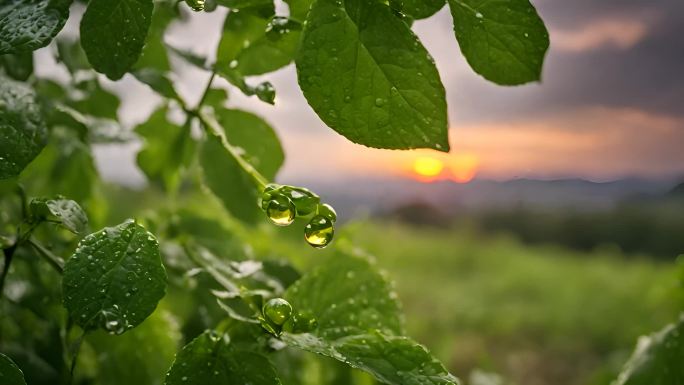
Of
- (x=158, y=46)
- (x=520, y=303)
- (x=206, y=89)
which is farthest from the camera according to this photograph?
(x=520, y=303)

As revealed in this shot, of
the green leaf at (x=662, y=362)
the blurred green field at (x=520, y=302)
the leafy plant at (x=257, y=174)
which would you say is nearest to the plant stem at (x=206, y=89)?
the leafy plant at (x=257, y=174)

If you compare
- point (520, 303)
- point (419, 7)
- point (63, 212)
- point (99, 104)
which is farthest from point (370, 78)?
point (520, 303)

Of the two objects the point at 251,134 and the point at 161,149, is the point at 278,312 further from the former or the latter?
the point at 161,149

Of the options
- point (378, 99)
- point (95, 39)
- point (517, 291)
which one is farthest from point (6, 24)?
point (517, 291)

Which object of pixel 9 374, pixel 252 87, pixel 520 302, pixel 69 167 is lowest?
pixel 520 302

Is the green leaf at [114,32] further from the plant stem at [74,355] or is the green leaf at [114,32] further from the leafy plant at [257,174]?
the plant stem at [74,355]

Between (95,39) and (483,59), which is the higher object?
(483,59)

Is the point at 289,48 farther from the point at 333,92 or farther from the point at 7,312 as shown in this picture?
the point at 7,312
